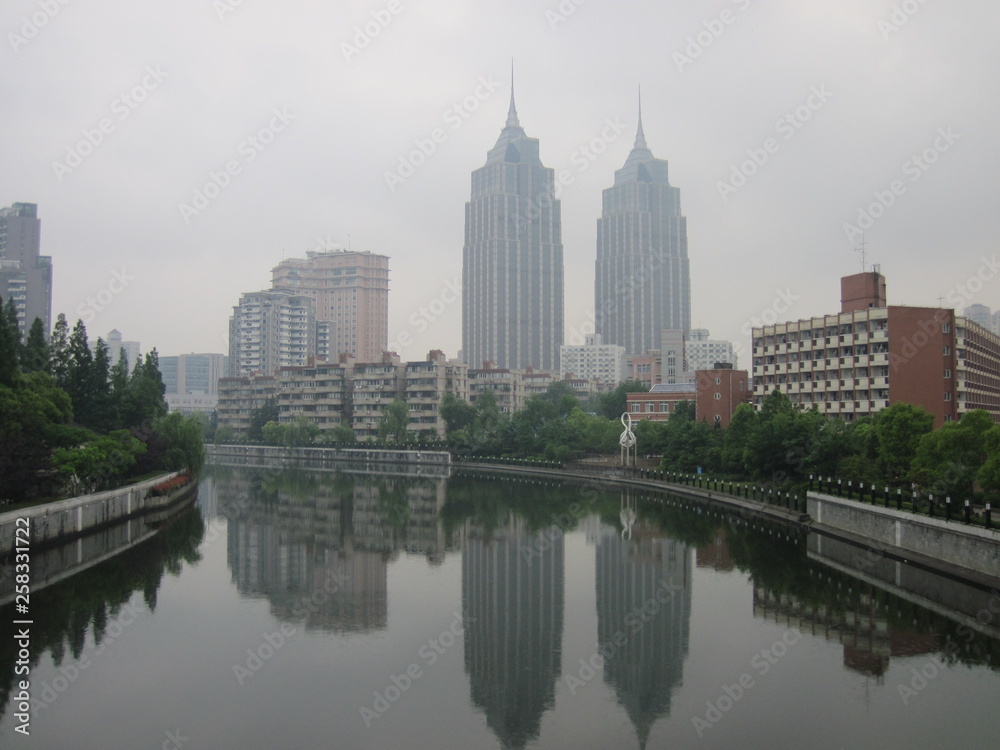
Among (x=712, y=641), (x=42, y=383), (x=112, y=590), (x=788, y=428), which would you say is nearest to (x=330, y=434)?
(x=42, y=383)

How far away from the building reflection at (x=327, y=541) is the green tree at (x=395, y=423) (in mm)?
17196

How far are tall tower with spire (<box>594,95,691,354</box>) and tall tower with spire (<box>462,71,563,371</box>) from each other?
11.4m

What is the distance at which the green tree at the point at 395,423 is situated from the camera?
62469mm

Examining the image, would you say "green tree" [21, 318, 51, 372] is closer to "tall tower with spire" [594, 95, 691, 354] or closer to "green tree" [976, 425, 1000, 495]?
"green tree" [976, 425, 1000, 495]

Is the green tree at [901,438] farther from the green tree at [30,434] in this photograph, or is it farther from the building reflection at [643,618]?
the green tree at [30,434]

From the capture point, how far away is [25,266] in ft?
338

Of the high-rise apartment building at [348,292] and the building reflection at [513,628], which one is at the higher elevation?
the high-rise apartment building at [348,292]

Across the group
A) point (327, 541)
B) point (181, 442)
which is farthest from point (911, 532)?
point (181, 442)

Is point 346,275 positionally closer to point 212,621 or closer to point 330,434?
point 330,434

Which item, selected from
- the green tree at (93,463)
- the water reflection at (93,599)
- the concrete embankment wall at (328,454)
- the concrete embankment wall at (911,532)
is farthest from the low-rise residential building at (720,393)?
the green tree at (93,463)

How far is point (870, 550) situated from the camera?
21281 millimetres

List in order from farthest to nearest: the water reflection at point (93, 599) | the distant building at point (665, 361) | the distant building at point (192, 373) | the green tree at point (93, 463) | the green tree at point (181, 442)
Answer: the distant building at point (192, 373), the distant building at point (665, 361), the green tree at point (181, 442), the green tree at point (93, 463), the water reflection at point (93, 599)

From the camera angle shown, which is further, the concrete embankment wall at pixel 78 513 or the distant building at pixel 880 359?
the distant building at pixel 880 359

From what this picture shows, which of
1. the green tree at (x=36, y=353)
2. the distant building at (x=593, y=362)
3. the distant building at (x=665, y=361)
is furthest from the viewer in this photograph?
the distant building at (x=593, y=362)
